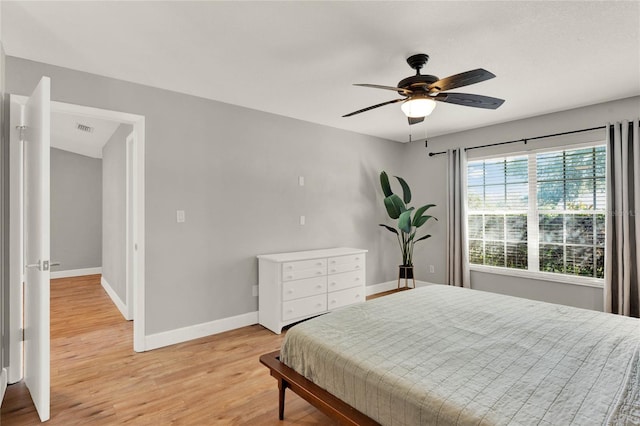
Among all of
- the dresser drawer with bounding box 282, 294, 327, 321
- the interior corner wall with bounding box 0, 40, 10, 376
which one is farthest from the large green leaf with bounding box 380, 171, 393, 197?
the interior corner wall with bounding box 0, 40, 10, 376

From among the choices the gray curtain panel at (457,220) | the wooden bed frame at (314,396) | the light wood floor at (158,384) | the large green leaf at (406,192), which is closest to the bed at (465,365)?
the wooden bed frame at (314,396)

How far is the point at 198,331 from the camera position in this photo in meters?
3.37

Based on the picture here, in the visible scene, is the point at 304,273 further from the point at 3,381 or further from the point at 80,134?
the point at 80,134

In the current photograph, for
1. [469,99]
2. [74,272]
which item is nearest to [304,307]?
[469,99]

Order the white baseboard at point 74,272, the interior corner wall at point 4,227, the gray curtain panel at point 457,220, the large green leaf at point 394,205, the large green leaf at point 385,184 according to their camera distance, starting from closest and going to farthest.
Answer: the interior corner wall at point 4,227
the gray curtain panel at point 457,220
the large green leaf at point 394,205
the large green leaf at point 385,184
the white baseboard at point 74,272

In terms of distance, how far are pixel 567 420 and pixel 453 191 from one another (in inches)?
155

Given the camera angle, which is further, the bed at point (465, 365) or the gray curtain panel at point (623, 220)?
the gray curtain panel at point (623, 220)

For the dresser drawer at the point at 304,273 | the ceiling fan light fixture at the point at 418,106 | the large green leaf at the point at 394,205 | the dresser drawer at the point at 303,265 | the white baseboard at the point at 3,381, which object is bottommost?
the white baseboard at the point at 3,381

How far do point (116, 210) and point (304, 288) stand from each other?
3101 mm

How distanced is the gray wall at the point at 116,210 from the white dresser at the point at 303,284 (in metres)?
1.84

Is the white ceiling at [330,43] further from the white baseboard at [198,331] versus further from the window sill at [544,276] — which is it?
the white baseboard at [198,331]

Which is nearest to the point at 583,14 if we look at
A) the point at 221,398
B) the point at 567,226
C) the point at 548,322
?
the point at 548,322

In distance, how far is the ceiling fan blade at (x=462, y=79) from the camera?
2.00 meters

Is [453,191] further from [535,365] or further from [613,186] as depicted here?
[535,365]
